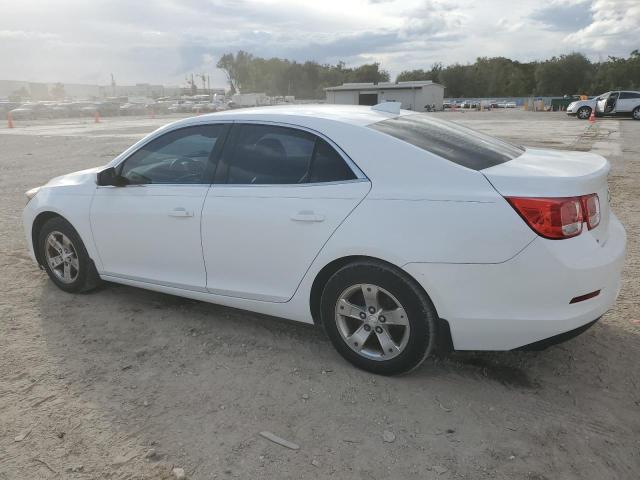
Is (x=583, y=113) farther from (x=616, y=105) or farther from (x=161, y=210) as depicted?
(x=161, y=210)

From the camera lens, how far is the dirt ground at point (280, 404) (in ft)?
8.24

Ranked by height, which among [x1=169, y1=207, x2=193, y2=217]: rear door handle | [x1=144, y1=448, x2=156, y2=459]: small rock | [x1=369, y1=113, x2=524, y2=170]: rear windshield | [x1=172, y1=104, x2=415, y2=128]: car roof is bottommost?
[x1=144, y1=448, x2=156, y2=459]: small rock

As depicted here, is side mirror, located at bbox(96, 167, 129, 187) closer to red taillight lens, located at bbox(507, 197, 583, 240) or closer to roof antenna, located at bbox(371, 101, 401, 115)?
roof antenna, located at bbox(371, 101, 401, 115)

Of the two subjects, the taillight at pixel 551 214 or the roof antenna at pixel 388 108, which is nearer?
the taillight at pixel 551 214

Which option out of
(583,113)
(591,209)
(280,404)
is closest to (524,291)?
(591,209)

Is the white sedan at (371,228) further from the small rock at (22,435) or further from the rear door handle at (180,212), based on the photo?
the small rock at (22,435)

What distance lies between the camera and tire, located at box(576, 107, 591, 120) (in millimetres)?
33594

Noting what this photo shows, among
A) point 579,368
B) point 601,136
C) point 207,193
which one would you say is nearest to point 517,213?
point 579,368

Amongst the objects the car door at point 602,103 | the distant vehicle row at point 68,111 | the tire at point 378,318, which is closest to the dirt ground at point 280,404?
the tire at point 378,318

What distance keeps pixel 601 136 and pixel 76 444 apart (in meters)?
21.4

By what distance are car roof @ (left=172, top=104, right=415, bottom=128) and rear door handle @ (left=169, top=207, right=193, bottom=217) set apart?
67 centimetres

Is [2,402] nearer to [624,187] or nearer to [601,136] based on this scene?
[624,187]

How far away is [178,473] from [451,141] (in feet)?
7.93

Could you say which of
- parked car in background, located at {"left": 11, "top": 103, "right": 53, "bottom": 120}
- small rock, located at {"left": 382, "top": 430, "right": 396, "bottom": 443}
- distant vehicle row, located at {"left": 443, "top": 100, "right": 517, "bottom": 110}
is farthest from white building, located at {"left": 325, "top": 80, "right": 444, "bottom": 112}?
small rock, located at {"left": 382, "top": 430, "right": 396, "bottom": 443}
